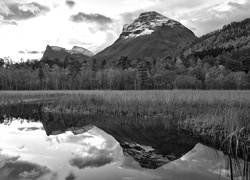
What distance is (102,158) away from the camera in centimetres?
1023

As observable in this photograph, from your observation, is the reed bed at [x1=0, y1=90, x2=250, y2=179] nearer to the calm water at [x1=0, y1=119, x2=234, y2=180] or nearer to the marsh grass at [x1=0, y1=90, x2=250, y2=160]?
the marsh grass at [x1=0, y1=90, x2=250, y2=160]

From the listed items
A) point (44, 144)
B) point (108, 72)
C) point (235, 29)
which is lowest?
point (44, 144)

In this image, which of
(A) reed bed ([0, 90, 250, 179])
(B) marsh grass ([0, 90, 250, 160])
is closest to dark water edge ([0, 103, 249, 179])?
(A) reed bed ([0, 90, 250, 179])

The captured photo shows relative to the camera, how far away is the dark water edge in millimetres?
9516

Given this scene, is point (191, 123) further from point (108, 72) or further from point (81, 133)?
point (108, 72)

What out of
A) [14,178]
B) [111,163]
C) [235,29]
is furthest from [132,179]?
[235,29]

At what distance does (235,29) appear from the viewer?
194 metres

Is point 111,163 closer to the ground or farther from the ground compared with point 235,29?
closer to the ground

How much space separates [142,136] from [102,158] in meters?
4.19

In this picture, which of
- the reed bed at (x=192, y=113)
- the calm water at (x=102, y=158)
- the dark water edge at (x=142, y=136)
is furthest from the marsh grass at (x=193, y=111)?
the calm water at (x=102, y=158)

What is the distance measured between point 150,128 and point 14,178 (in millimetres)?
9386

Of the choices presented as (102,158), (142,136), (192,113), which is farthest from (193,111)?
(102,158)

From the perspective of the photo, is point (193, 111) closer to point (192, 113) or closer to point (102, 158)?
point (192, 113)

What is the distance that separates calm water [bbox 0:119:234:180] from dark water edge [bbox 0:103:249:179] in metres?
0.04
